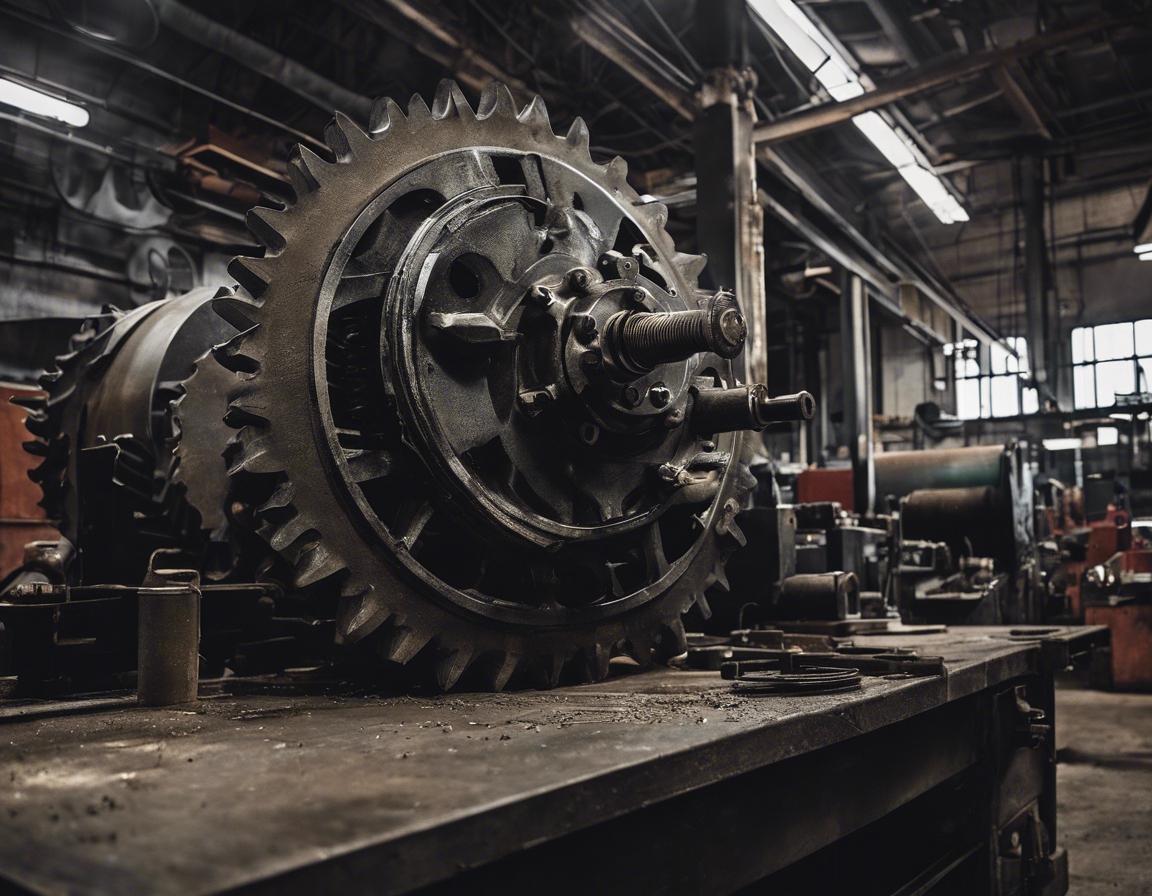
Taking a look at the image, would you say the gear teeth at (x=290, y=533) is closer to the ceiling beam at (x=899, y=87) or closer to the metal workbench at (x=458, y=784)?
the metal workbench at (x=458, y=784)

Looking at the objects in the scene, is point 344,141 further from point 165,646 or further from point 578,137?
point 165,646

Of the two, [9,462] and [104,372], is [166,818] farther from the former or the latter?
[9,462]

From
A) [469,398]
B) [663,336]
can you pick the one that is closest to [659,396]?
[663,336]

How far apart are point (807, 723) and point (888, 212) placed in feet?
38.2

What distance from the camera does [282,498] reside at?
5.21 feet

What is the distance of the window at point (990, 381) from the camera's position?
1460cm

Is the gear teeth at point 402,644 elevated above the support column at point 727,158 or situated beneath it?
situated beneath

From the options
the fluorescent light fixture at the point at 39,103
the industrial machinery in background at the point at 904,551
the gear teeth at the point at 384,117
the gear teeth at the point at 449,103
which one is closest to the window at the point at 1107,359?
the industrial machinery in background at the point at 904,551

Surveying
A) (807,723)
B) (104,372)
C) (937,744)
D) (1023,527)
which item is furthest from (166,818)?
(1023,527)

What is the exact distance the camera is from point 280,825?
0.84 m

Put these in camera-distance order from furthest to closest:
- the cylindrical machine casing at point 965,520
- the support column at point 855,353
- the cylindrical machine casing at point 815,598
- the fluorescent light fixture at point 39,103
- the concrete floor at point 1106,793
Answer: the support column at point 855,353 → the cylindrical machine casing at point 965,520 → the fluorescent light fixture at point 39,103 → the concrete floor at point 1106,793 → the cylindrical machine casing at point 815,598

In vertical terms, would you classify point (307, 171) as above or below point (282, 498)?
above

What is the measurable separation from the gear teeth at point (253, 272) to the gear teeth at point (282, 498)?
0.34 metres

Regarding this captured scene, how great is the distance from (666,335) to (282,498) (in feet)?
2.37
